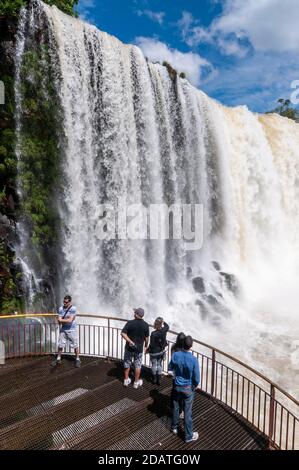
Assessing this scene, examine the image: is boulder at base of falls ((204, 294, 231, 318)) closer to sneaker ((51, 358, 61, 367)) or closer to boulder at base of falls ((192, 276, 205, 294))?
boulder at base of falls ((192, 276, 205, 294))

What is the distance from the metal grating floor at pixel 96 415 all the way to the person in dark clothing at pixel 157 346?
31 cm

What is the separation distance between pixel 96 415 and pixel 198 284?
45.8 feet

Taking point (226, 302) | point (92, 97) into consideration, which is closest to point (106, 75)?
point (92, 97)

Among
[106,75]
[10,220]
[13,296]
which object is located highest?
[106,75]

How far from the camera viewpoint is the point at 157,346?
731 cm

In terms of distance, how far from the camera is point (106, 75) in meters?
15.7

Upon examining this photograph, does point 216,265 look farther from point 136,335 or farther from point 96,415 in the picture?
point 96,415

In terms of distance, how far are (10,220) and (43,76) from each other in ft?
20.1

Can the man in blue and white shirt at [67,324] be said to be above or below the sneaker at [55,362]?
above

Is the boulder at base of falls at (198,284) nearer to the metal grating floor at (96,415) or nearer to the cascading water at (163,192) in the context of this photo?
the cascading water at (163,192)

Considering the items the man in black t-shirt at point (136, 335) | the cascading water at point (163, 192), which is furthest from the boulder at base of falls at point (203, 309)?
the man in black t-shirt at point (136, 335)

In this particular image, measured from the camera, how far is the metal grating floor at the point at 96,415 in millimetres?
5656

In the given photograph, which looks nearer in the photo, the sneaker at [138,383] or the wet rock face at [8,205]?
the sneaker at [138,383]
